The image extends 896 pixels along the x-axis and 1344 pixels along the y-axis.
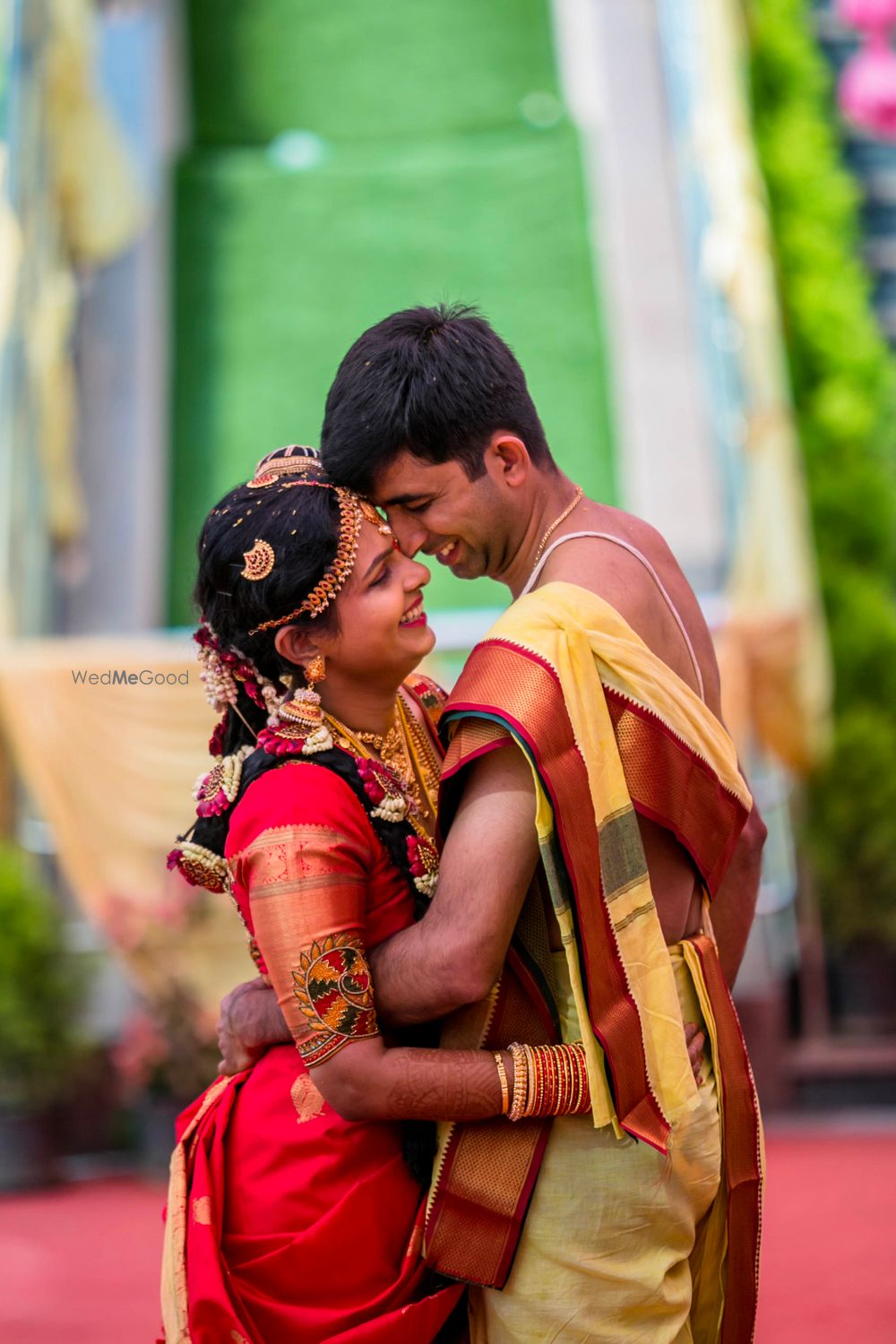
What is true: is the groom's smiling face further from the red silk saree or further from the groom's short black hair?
the red silk saree

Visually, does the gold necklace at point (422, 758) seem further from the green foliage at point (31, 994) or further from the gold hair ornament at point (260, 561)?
the green foliage at point (31, 994)

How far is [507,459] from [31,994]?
4895 mm

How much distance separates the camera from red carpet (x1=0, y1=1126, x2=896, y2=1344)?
475cm

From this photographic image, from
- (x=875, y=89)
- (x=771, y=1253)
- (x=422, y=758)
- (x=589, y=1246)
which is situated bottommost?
(x=771, y=1253)

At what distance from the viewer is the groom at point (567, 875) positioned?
204 centimetres

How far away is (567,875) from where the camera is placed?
2.04 meters

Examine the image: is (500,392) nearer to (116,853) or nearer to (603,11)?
(116,853)

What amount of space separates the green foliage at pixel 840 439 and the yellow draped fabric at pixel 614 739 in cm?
537

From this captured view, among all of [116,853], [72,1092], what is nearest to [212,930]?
[116,853]

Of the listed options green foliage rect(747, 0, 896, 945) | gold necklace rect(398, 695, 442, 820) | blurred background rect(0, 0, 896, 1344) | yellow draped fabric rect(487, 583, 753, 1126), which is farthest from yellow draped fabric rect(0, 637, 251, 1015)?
yellow draped fabric rect(487, 583, 753, 1126)

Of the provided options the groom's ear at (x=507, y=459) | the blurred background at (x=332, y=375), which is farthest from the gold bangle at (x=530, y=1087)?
the blurred background at (x=332, y=375)

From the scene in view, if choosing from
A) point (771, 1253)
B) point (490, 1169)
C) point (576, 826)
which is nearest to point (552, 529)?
point (576, 826)

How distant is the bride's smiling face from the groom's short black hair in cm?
11

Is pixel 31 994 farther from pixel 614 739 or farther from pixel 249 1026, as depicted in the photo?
pixel 614 739
